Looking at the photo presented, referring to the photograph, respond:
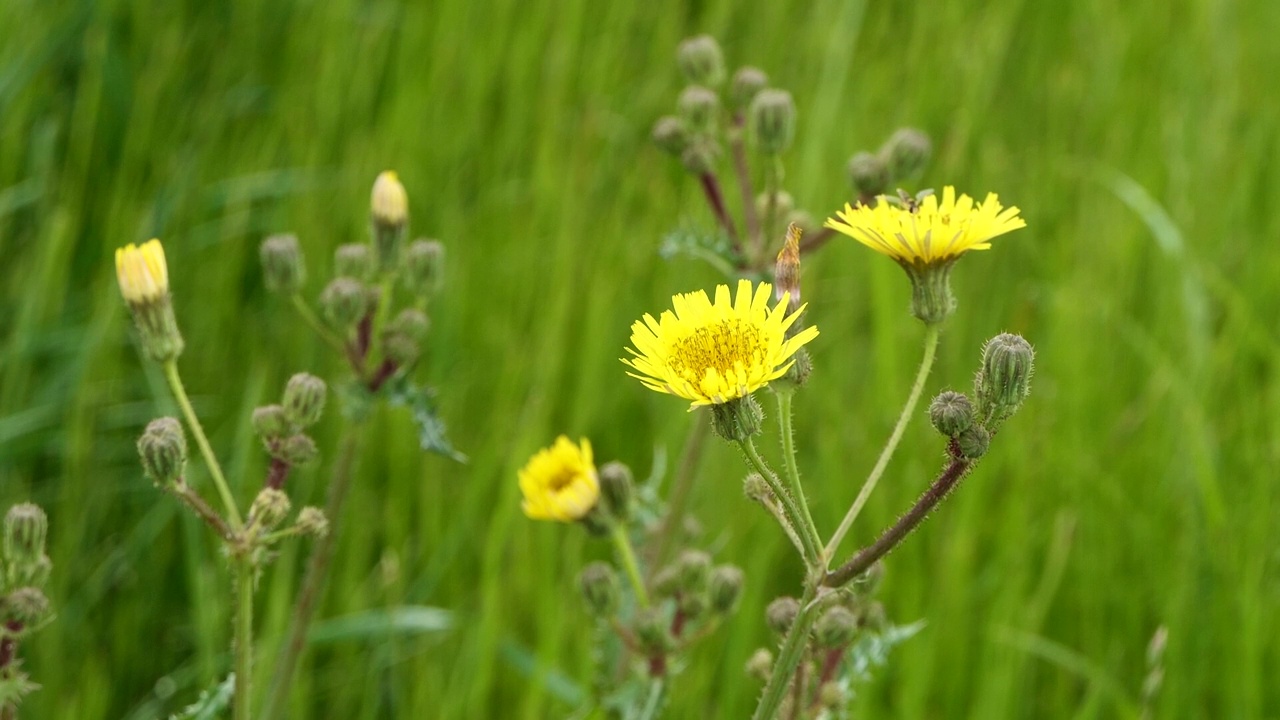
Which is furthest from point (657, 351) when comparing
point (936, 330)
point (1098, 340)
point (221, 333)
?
point (1098, 340)

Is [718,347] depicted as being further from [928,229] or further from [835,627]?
[835,627]

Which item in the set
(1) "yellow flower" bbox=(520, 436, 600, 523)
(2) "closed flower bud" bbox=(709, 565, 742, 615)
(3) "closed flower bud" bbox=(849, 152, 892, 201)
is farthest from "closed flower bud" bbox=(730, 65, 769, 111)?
(2) "closed flower bud" bbox=(709, 565, 742, 615)

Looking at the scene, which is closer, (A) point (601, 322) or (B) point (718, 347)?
(B) point (718, 347)

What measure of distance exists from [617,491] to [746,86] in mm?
805

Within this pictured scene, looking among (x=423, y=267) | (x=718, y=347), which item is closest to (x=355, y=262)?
(x=423, y=267)

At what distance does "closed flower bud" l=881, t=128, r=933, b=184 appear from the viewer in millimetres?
2103

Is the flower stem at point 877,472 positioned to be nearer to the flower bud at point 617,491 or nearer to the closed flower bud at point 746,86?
the flower bud at point 617,491

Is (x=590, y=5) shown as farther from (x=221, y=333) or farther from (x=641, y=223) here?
(x=221, y=333)

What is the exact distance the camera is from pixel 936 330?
133 centimetres

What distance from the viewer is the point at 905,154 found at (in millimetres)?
2111

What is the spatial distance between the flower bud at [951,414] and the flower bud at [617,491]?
28.0 inches

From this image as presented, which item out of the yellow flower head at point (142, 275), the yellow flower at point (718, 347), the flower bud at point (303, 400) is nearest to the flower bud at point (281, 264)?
the yellow flower head at point (142, 275)

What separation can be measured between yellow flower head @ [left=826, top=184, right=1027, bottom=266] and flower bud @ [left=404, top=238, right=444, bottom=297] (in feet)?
2.81

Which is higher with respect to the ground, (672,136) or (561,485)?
(672,136)
